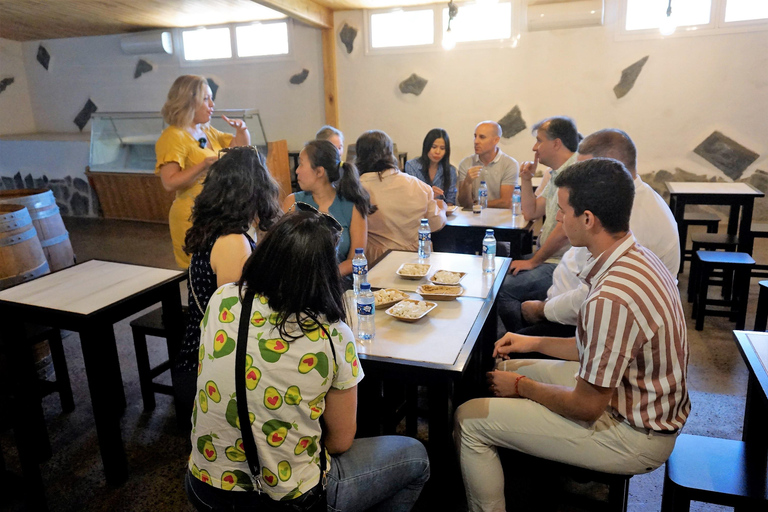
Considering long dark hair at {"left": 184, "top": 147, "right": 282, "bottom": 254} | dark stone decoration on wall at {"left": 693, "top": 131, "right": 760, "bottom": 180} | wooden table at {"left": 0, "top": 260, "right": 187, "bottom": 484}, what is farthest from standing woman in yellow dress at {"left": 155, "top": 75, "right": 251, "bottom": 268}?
dark stone decoration on wall at {"left": 693, "top": 131, "right": 760, "bottom": 180}

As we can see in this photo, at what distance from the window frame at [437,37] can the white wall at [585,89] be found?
5cm

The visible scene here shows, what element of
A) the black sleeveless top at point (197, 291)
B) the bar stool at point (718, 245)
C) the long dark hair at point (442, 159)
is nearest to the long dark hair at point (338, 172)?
the black sleeveless top at point (197, 291)

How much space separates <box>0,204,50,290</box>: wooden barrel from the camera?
9.55 ft

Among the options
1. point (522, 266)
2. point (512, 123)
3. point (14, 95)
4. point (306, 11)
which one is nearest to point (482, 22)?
point (512, 123)

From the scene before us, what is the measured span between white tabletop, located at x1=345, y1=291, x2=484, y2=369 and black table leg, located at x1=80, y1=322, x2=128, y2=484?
94 centimetres

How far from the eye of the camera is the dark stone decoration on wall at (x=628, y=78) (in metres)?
5.71

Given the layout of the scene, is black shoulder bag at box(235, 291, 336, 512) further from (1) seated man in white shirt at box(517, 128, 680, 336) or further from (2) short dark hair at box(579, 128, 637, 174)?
(2) short dark hair at box(579, 128, 637, 174)

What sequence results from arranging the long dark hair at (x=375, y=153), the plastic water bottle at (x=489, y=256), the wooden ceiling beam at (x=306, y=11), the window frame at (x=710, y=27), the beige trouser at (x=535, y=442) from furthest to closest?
the window frame at (x=710, y=27) → the wooden ceiling beam at (x=306, y=11) → the long dark hair at (x=375, y=153) → the plastic water bottle at (x=489, y=256) → the beige trouser at (x=535, y=442)

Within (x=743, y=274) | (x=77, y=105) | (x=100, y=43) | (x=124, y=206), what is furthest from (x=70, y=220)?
(x=743, y=274)

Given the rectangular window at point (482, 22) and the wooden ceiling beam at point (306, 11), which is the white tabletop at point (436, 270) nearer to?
the wooden ceiling beam at point (306, 11)

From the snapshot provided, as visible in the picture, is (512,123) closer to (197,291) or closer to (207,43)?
(207,43)

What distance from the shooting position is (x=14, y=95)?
827cm

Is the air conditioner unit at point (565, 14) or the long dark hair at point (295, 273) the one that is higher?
the air conditioner unit at point (565, 14)

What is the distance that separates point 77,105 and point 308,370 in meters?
8.55
